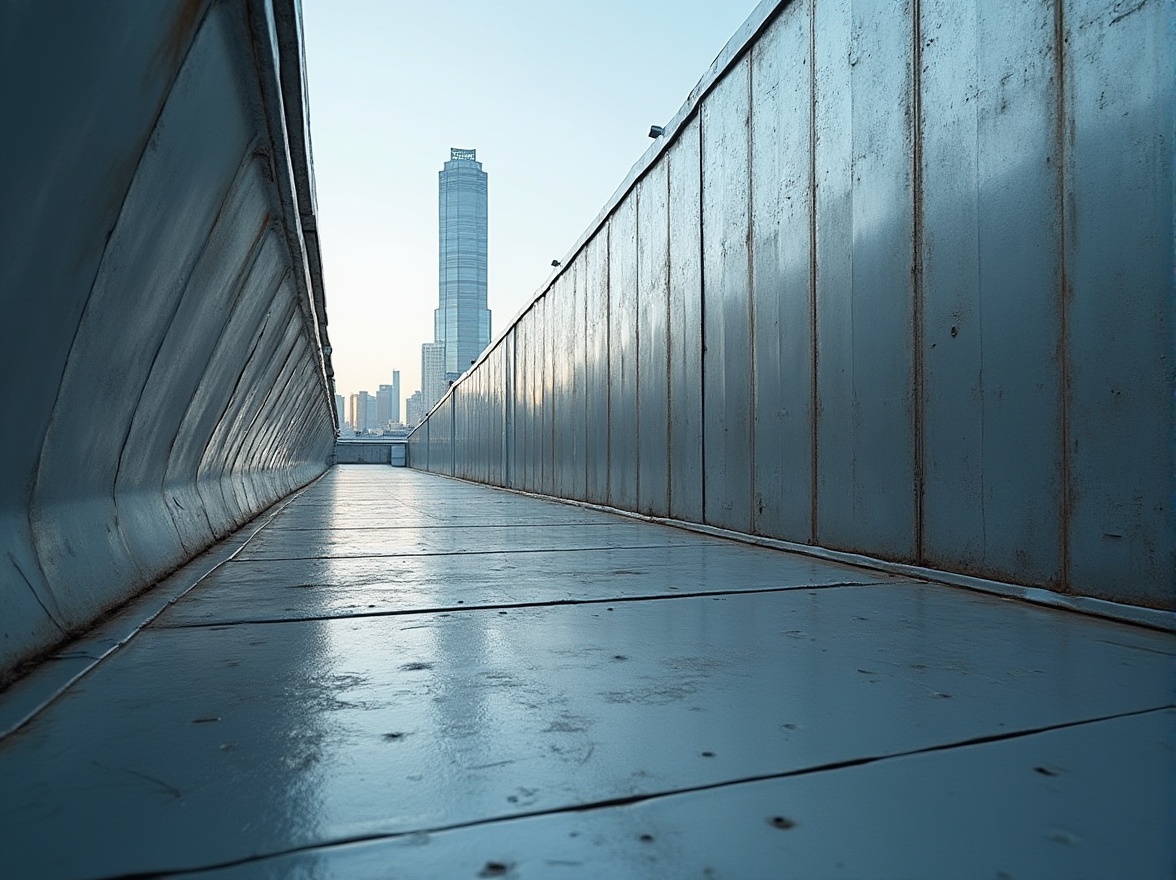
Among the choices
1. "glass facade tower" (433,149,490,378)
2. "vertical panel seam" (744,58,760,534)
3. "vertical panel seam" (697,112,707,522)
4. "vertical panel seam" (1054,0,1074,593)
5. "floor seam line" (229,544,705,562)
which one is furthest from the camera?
"glass facade tower" (433,149,490,378)

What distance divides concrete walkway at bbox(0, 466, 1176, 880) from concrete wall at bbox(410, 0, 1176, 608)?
22.5 inches

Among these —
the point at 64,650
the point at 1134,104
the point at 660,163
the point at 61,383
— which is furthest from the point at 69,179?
the point at 660,163

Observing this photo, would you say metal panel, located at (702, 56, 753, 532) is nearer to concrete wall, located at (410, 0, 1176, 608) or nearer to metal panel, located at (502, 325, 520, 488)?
concrete wall, located at (410, 0, 1176, 608)

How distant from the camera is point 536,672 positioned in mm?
1688

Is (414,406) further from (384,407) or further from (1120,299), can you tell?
(1120,299)

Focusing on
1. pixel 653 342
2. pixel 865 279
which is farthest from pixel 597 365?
pixel 865 279

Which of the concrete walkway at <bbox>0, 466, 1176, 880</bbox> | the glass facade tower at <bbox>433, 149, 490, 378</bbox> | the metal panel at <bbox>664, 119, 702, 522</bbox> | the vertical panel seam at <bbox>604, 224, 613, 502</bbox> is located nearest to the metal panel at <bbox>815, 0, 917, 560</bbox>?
the concrete walkway at <bbox>0, 466, 1176, 880</bbox>

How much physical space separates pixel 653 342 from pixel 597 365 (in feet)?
5.74

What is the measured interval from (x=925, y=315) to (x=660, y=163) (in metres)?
3.65

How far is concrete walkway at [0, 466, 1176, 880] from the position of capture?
939mm

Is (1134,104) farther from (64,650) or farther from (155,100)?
(64,650)

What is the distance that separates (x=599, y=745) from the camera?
1258 mm

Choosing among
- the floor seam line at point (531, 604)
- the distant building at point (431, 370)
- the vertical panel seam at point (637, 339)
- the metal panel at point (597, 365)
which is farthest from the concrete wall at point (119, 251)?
the distant building at point (431, 370)

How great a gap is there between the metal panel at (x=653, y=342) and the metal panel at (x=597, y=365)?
1.06 metres
